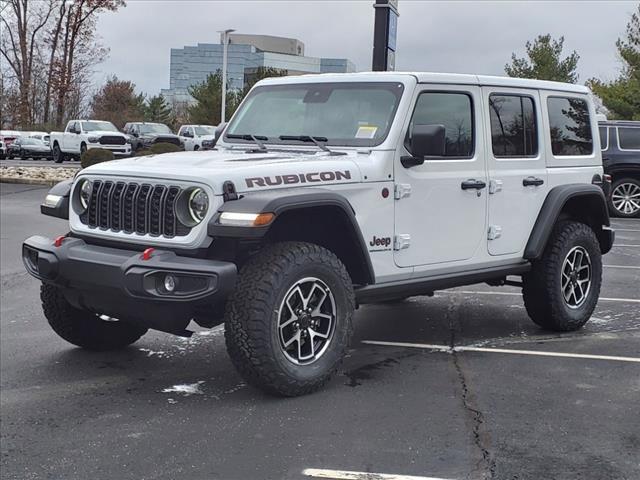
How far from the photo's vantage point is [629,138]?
16.1m

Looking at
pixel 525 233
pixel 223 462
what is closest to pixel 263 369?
pixel 223 462

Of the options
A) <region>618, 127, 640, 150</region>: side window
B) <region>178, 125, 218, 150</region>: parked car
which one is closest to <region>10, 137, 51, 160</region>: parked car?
<region>178, 125, 218, 150</region>: parked car

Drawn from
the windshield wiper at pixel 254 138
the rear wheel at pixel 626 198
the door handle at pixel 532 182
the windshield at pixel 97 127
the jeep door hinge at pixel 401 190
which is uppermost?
the windshield at pixel 97 127

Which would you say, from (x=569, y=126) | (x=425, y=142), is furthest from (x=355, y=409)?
(x=569, y=126)

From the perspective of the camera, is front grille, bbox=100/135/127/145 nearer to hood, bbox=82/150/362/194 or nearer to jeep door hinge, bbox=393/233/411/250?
hood, bbox=82/150/362/194

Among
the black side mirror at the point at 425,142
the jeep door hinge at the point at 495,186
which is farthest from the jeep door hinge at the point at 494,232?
the black side mirror at the point at 425,142

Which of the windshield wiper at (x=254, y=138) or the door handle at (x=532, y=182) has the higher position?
the windshield wiper at (x=254, y=138)

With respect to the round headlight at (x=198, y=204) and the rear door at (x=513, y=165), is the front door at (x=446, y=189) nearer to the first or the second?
the rear door at (x=513, y=165)

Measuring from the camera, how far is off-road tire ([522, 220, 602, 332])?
632 centimetres

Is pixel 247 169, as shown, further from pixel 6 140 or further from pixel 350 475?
pixel 6 140

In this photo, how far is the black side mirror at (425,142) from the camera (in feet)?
16.3

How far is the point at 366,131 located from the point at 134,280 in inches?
75.1

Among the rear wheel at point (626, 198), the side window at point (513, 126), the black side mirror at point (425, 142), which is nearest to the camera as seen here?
the black side mirror at point (425, 142)

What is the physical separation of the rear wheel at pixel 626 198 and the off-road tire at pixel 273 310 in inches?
504
